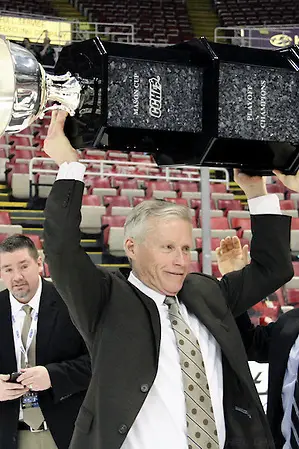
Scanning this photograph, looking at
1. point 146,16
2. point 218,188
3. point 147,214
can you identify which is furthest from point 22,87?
point 146,16

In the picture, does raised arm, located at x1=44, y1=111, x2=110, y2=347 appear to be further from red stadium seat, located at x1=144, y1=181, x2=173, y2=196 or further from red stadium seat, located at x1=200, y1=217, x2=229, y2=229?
red stadium seat, located at x1=144, y1=181, x2=173, y2=196

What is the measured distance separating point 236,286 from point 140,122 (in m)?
0.72

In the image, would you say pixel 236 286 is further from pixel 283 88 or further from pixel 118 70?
pixel 118 70

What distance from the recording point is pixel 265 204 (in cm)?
199

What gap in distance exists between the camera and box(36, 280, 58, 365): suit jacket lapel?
2.62 meters

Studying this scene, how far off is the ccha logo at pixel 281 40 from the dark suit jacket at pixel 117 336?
843 cm

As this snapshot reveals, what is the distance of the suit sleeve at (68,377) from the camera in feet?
8.19

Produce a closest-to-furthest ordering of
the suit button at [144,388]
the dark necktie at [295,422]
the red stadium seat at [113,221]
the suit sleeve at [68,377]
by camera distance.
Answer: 1. the suit button at [144,388]
2. the dark necktie at [295,422]
3. the suit sleeve at [68,377]
4. the red stadium seat at [113,221]

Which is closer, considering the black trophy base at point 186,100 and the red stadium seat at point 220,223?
the black trophy base at point 186,100

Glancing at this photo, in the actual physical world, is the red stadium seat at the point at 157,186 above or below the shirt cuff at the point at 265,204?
below

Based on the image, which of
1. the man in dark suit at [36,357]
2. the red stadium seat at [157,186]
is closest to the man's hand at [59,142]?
the man in dark suit at [36,357]

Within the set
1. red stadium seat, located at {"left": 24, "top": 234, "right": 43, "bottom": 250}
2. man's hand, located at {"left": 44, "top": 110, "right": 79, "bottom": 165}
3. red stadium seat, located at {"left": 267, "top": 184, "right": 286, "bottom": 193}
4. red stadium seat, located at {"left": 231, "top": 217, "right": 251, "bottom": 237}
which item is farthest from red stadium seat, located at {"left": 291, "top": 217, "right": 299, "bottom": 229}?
man's hand, located at {"left": 44, "top": 110, "right": 79, "bottom": 165}

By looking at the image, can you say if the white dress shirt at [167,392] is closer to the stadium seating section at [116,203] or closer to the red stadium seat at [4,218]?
the stadium seating section at [116,203]

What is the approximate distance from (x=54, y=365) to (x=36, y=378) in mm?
133
